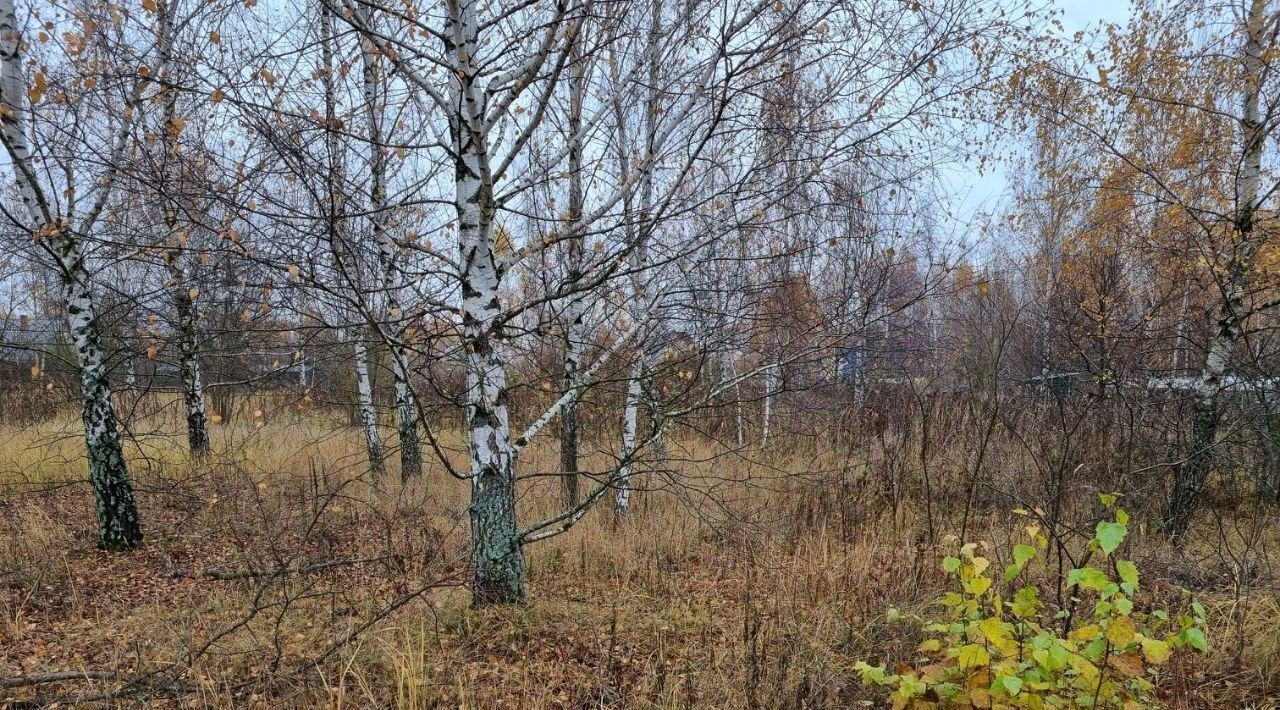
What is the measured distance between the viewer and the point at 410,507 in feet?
21.2

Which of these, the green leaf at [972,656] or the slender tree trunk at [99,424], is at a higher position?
the slender tree trunk at [99,424]

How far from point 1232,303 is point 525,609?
6.31 m

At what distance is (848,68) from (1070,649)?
125 inches

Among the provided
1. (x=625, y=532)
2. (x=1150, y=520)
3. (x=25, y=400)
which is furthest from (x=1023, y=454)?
(x=25, y=400)

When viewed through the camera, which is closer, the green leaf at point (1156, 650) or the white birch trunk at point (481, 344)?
the green leaf at point (1156, 650)

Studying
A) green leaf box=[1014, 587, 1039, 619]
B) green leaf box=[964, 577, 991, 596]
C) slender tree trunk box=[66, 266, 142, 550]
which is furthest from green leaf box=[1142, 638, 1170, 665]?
slender tree trunk box=[66, 266, 142, 550]

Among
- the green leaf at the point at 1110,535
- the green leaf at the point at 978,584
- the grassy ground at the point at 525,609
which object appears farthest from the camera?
the grassy ground at the point at 525,609

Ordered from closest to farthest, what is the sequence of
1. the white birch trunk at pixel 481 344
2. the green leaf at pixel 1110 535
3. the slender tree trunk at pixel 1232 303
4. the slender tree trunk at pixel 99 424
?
1. the green leaf at pixel 1110 535
2. the white birch trunk at pixel 481 344
3. the slender tree trunk at pixel 99 424
4. the slender tree trunk at pixel 1232 303

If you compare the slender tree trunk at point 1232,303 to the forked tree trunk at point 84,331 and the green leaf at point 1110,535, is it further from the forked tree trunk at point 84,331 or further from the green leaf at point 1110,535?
the forked tree trunk at point 84,331

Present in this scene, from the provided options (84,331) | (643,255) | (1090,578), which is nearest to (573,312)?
(643,255)

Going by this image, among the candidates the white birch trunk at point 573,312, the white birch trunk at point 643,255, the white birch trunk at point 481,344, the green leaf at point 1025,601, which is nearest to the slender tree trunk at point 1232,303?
the green leaf at point 1025,601

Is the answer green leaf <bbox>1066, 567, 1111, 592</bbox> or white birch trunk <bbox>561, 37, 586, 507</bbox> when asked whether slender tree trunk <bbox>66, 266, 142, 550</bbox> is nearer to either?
white birch trunk <bbox>561, 37, 586, 507</bbox>

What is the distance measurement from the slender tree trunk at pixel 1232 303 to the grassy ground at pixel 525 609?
44 cm

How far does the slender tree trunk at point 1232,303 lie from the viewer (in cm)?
512
